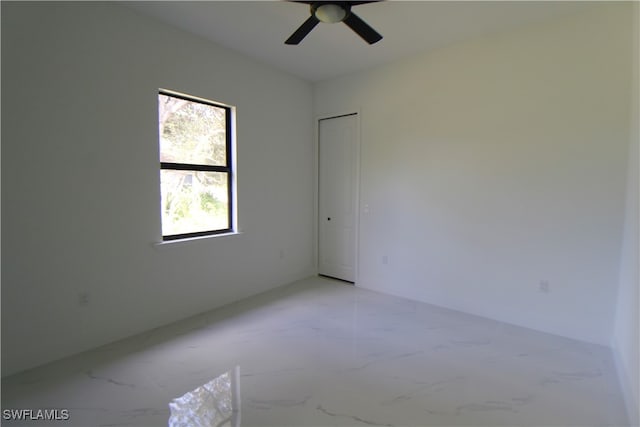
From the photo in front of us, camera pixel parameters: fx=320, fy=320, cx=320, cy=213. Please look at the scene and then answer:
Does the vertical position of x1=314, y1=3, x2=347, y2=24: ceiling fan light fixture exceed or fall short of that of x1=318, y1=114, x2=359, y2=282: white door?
it exceeds it

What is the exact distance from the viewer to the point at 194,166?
10.6ft

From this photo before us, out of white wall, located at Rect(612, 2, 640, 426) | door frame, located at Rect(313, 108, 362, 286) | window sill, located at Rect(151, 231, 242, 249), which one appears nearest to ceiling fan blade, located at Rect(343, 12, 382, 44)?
door frame, located at Rect(313, 108, 362, 286)

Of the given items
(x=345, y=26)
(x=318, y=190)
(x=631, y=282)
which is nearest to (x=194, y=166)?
(x=318, y=190)

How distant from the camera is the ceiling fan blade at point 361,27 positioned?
7.52 feet

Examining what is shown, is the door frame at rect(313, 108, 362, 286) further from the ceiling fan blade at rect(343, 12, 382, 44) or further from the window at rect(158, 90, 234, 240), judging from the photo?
the ceiling fan blade at rect(343, 12, 382, 44)

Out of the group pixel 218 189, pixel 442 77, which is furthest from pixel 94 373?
pixel 442 77

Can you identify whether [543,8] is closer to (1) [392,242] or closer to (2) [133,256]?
(1) [392,242]

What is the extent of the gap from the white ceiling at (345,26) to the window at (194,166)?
70 cm

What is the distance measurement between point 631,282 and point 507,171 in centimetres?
126

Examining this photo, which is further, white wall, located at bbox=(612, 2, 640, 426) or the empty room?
the empty room

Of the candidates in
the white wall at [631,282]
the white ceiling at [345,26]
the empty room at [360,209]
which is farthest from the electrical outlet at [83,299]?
the white wall at [631,282]

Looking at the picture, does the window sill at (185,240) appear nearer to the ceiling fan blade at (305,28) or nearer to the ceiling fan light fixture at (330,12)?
the ceiling fan blade at (305,28)

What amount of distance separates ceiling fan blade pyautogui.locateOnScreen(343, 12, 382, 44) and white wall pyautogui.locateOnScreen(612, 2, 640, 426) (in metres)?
1.84

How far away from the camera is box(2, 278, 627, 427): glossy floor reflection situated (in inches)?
72.2
